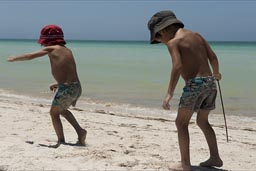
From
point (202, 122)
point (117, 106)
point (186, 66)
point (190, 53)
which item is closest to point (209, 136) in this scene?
point (202, 122)

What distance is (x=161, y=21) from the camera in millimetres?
4125

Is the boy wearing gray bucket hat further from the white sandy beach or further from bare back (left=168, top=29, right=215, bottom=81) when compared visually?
the white sandy beach

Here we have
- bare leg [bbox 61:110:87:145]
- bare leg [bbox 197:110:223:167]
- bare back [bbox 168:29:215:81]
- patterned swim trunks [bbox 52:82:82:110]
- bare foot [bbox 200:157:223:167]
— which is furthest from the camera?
bare leg [bbox 61:110:87:145]

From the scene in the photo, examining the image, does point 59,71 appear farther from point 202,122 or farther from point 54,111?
point 202,122

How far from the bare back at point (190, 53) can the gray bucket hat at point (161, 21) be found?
0.13m

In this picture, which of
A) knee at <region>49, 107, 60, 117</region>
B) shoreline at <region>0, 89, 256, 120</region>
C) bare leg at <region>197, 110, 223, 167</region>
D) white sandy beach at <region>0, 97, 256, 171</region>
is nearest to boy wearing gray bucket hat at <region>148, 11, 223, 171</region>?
bare leg at <region>197, 110, 223, 167</region>

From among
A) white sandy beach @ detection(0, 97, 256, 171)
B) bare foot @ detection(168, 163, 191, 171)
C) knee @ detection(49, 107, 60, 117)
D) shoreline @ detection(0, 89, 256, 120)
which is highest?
knee @ detection(49, 107, 60, 117)

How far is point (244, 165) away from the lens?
16.5 ft

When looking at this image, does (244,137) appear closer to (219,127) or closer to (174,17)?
(219,127)

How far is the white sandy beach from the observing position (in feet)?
13.8

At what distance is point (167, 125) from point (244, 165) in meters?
2.99

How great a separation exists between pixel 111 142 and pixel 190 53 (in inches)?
97.6

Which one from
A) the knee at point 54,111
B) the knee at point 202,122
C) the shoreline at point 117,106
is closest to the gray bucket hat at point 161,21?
the knee at point 202,122

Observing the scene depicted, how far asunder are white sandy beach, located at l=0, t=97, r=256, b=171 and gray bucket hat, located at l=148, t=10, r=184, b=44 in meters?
1.30
